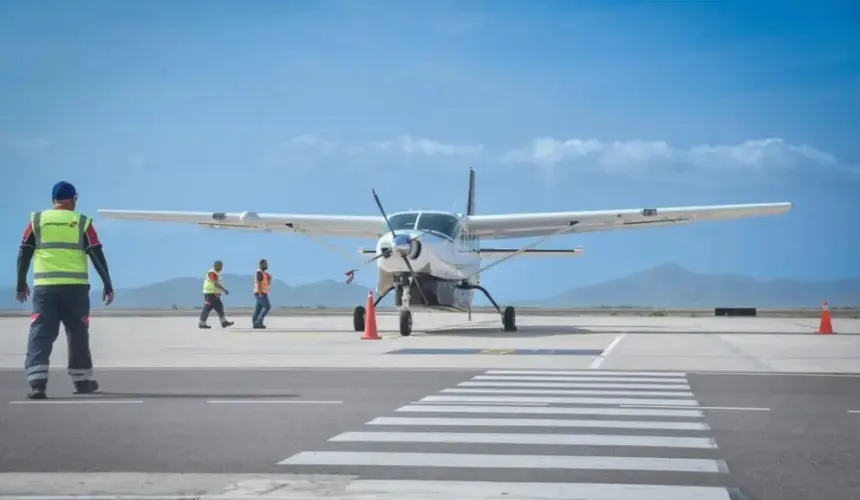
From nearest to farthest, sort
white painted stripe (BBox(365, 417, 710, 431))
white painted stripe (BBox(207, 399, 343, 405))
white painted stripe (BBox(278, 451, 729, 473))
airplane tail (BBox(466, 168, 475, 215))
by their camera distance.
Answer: white painted stripe (BBox(278, 451, 729, 473))
white painted stripe (BBox(365, 417, 710, 431))
white painted stripe (BBox(207, 399, 343, 405))
airplane tail (BBox(466, 168, 475, 215))

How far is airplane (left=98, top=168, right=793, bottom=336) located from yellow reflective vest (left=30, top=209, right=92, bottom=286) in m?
13.6

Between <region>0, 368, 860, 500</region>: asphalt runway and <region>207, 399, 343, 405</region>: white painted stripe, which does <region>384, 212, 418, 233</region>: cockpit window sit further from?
<region>207, 399, 343, 405</region>: white painted stripe

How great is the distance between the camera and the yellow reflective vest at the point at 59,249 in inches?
421

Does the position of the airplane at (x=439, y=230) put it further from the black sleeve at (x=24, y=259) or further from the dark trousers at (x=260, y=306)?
the black sleeve at (x=24, y=259)

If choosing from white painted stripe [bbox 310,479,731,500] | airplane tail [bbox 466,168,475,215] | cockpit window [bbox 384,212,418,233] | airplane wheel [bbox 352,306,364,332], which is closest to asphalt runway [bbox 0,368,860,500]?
white painted stripe [bbox 310,479,731,500]

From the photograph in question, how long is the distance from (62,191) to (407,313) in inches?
552

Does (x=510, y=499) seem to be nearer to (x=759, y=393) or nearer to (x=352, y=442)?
(x=352, y=442)

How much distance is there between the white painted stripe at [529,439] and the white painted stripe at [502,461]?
1.90ft

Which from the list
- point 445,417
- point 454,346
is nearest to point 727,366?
point 454,346

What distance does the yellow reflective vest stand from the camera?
10.7 meters

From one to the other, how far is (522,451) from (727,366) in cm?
866

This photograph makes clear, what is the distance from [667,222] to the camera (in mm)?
30062

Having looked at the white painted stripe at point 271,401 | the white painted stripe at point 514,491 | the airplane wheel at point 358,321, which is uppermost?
the airplane wheel at point 358,321

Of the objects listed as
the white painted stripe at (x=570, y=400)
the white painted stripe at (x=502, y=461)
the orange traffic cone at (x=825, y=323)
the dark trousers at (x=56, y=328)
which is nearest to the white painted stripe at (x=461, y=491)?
the white painted stripe at (x=502, y=461)
